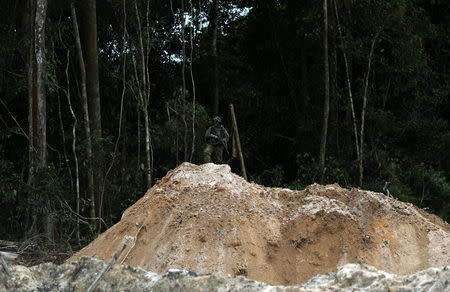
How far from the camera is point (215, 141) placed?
1002 centimetres

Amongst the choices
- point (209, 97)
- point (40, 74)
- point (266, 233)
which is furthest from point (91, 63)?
point (266, 233)

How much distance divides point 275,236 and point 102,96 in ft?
23.6

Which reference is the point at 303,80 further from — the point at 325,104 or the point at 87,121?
the point at 87,121

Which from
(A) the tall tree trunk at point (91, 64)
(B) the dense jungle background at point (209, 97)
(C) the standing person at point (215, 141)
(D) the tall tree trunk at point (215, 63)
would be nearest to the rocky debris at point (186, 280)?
(B) the dense jungle background at point (209, 97)

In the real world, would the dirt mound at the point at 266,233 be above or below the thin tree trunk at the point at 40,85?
below

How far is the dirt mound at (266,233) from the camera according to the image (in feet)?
17.8

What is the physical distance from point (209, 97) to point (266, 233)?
8575mm

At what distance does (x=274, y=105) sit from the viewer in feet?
48.5

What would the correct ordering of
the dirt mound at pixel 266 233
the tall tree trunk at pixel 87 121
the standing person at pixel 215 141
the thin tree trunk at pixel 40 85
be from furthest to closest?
1. the standing person at pixel 215 141
2. the tall tree trunk at pixel 87 121
3. the thin tree trunk at pixel 40 85
4. the dirt mound at pixel 266 233

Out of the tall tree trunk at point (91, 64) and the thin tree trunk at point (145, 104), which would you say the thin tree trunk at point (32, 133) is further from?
the thin tree trunk at point (145, 104)

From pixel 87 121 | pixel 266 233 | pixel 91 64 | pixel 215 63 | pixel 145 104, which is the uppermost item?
pixel 215 63

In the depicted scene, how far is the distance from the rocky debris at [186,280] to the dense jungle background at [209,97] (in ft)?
13.4

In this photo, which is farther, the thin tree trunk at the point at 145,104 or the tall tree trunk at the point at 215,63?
the tall tree trunk at the point at 215,63

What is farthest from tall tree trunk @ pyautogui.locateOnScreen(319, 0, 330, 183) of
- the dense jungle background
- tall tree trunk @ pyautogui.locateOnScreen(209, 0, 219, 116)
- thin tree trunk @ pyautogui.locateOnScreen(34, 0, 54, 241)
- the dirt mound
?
thin tree trunk @ pyautogui.locateOnScreen(34, 0, 54, 241)
